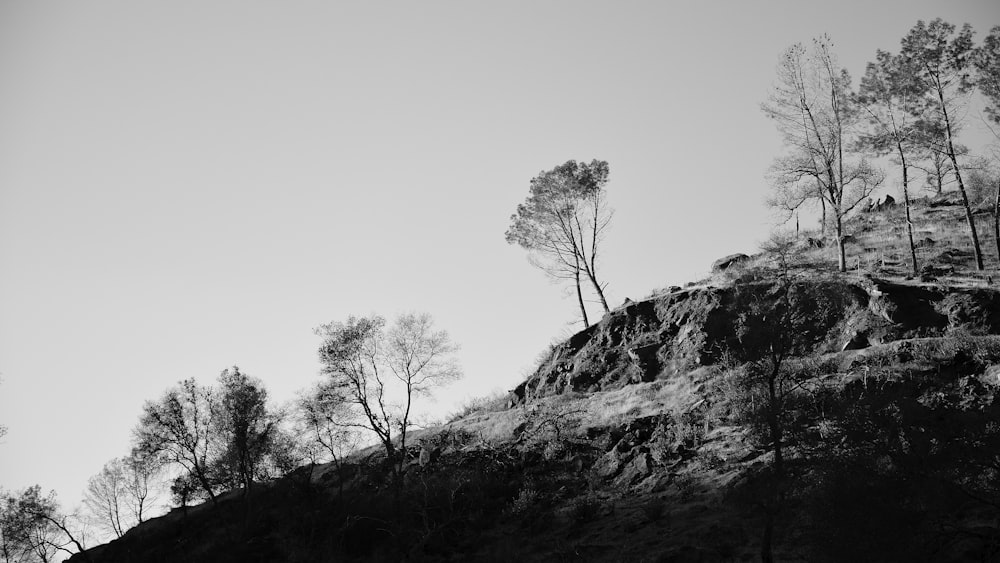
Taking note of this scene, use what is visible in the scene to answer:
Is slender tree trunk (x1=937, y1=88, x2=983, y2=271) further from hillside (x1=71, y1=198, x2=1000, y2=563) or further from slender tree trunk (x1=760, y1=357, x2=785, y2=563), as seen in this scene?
slender tree trunk (x1=760, y1=357, x2=785, y2=563)

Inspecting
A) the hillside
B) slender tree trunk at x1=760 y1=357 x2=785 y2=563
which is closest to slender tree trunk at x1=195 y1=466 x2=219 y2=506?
the hillside

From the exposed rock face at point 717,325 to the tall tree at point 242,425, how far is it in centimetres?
1833

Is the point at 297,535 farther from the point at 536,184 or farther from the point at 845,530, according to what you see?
the point at 536,184

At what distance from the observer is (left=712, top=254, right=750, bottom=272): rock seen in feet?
166

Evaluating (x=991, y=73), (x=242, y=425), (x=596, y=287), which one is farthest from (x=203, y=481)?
(x=991, y=73)

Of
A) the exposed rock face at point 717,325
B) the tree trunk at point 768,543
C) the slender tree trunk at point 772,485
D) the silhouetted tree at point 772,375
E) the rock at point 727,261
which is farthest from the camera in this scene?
the rock at point 727,261

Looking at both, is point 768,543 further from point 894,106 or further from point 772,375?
point 894,106

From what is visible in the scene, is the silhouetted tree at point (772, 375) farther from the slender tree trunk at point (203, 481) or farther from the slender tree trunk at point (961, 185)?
the slender tree trunk at point (203, 481)

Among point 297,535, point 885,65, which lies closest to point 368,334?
point 297,535

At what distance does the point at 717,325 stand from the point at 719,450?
1144 cm

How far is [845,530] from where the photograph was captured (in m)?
16.2

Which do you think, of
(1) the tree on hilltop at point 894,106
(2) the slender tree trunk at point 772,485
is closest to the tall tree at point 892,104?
(1) the tree on hilltop at point 894,106

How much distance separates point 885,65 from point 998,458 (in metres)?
34.7

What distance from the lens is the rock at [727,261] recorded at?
50.7 m
